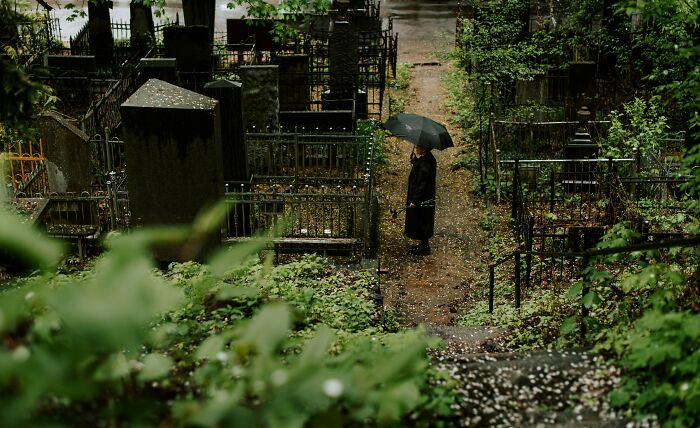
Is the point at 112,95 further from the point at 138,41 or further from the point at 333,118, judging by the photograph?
the point at 138,41

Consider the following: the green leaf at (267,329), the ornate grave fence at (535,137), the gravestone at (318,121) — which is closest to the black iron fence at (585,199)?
the ornate grave fence at (535,137)

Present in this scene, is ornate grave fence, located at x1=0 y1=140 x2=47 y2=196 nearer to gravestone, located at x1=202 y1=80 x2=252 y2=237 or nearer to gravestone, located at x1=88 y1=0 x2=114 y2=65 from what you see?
gravestone, located at x1=202 y1=80 x2=252 y2=237

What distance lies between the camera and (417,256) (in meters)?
11.6

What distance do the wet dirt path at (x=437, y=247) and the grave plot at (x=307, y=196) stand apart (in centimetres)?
63

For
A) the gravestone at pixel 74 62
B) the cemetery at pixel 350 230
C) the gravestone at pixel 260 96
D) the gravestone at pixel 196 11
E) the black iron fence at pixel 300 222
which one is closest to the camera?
the cemetery at pixel 350 230

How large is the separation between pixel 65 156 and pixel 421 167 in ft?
15.6

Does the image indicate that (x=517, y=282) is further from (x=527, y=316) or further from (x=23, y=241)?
(x=23, y=241)

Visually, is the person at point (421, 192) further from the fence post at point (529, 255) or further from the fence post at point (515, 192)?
the fence post at point (529, 255)

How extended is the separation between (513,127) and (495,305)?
566cm

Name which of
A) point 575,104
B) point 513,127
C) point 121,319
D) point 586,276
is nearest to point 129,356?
point 121,319

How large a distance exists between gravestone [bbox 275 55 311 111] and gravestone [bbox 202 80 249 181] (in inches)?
180

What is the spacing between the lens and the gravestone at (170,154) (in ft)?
28.7

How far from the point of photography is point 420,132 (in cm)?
1114

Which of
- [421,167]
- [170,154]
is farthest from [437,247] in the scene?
[170,154]
